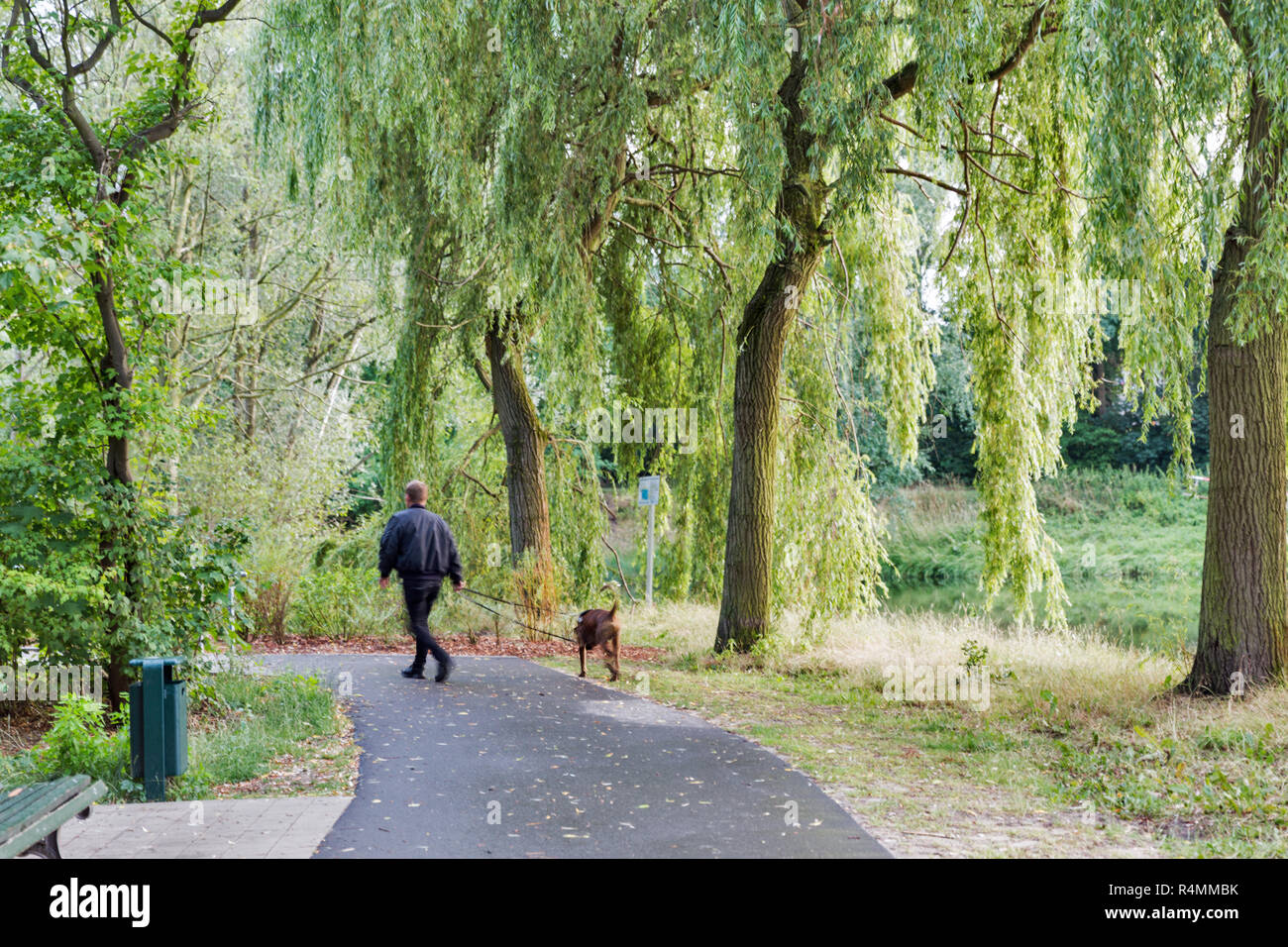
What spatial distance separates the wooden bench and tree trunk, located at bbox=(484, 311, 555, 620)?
35.2 feet

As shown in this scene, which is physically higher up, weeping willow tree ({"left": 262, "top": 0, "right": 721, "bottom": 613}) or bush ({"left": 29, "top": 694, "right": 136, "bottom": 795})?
weeping willow tree ({"left": 262, "top": 0, "right": 721, "bottom": 613})

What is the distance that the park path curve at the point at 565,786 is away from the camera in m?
5.48

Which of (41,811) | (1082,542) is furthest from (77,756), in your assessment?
(1082,542)

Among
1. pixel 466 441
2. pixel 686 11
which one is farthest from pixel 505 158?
pixel 466 441

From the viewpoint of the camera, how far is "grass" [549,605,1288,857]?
19.2ft

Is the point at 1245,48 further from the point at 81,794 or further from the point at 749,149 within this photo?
the point at 81,794

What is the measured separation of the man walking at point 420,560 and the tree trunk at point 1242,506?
6.68m

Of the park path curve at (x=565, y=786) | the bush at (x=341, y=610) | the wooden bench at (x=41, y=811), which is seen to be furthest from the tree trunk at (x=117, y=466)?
the bush at (x=341, y=610)

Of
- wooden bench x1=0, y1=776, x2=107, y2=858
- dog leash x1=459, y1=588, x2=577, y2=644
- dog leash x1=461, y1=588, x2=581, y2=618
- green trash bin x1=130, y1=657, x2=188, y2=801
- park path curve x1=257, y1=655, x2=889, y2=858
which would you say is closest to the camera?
wooden bench x1=0, y1=776, x2=107, y2=858

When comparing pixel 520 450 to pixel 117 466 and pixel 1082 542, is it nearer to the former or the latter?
pixel 117 466

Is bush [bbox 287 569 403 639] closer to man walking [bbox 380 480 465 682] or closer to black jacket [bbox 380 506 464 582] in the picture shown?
man walking [bbox 380 480 465 682]

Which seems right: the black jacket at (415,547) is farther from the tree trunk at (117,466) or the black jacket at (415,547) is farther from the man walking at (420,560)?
the tree trunk at (117,466)

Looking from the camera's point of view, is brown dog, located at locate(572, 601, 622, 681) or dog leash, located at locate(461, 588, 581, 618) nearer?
brown dog, located at locate(572, 601, 622, 681)

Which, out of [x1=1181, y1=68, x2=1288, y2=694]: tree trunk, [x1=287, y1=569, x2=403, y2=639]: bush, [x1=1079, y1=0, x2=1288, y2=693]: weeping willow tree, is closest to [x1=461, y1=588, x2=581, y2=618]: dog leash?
[x1=287, y1=569, x2=403, y2=639]: bush
